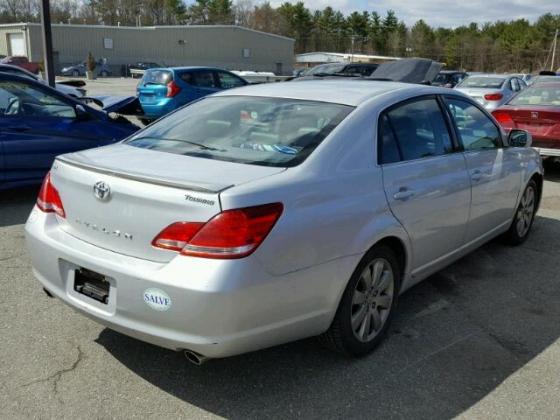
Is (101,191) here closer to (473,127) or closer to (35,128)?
(473,127)

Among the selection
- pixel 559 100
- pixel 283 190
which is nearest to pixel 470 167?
pixel 283 190

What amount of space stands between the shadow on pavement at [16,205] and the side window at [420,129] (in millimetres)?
4123

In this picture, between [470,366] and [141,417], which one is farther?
[470,366]

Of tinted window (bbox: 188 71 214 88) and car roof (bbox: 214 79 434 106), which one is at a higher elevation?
car roof (bbox: 214 79 434 106)

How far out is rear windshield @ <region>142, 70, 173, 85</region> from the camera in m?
14.3

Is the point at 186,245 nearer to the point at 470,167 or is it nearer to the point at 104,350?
the point at 104,350


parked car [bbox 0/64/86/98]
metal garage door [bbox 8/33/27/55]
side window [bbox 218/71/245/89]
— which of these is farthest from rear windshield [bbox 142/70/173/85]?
metal garage door [bbox 8/33/27/55]

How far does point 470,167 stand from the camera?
4.27m

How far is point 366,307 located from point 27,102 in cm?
498

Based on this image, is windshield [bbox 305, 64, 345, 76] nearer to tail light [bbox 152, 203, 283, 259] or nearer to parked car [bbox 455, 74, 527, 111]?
parked car [bbox 455, 74, 527, 111]

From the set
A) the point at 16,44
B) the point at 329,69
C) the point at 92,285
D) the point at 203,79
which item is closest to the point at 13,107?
the point at 92,285

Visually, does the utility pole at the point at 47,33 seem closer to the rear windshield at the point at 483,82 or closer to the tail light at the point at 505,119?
the tail light at the point at 505,119

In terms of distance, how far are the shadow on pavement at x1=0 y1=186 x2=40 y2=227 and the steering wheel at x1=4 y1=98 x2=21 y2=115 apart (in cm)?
104

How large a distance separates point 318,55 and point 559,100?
87.2 m
